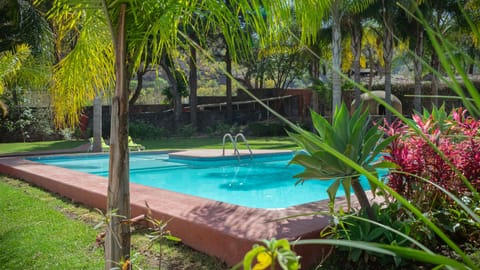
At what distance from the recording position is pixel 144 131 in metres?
23.2

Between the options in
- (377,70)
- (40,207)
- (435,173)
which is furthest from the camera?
(377,70)

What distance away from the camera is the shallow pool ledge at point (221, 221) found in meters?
3.85

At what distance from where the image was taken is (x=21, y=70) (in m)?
11.4

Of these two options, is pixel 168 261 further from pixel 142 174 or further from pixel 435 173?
pixel 142 174

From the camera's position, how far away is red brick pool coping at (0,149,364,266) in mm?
3848

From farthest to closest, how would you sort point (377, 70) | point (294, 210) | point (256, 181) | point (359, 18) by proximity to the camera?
point (377, 70), point (359, 18), point (256, 181), point (294, 210)

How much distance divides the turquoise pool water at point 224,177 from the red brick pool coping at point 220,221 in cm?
275

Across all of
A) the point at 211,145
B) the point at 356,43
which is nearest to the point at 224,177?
the point at 211,145

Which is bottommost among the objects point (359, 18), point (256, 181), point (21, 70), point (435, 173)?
point (256, 181)

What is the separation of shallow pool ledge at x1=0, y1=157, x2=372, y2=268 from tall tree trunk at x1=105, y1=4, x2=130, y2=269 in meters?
1.09

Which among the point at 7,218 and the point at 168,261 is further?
the point at 7,218

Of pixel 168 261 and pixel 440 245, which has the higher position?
pixel 440 245

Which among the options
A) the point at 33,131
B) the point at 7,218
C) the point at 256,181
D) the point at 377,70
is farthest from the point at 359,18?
the point at 377,70

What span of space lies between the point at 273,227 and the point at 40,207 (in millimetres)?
4022
